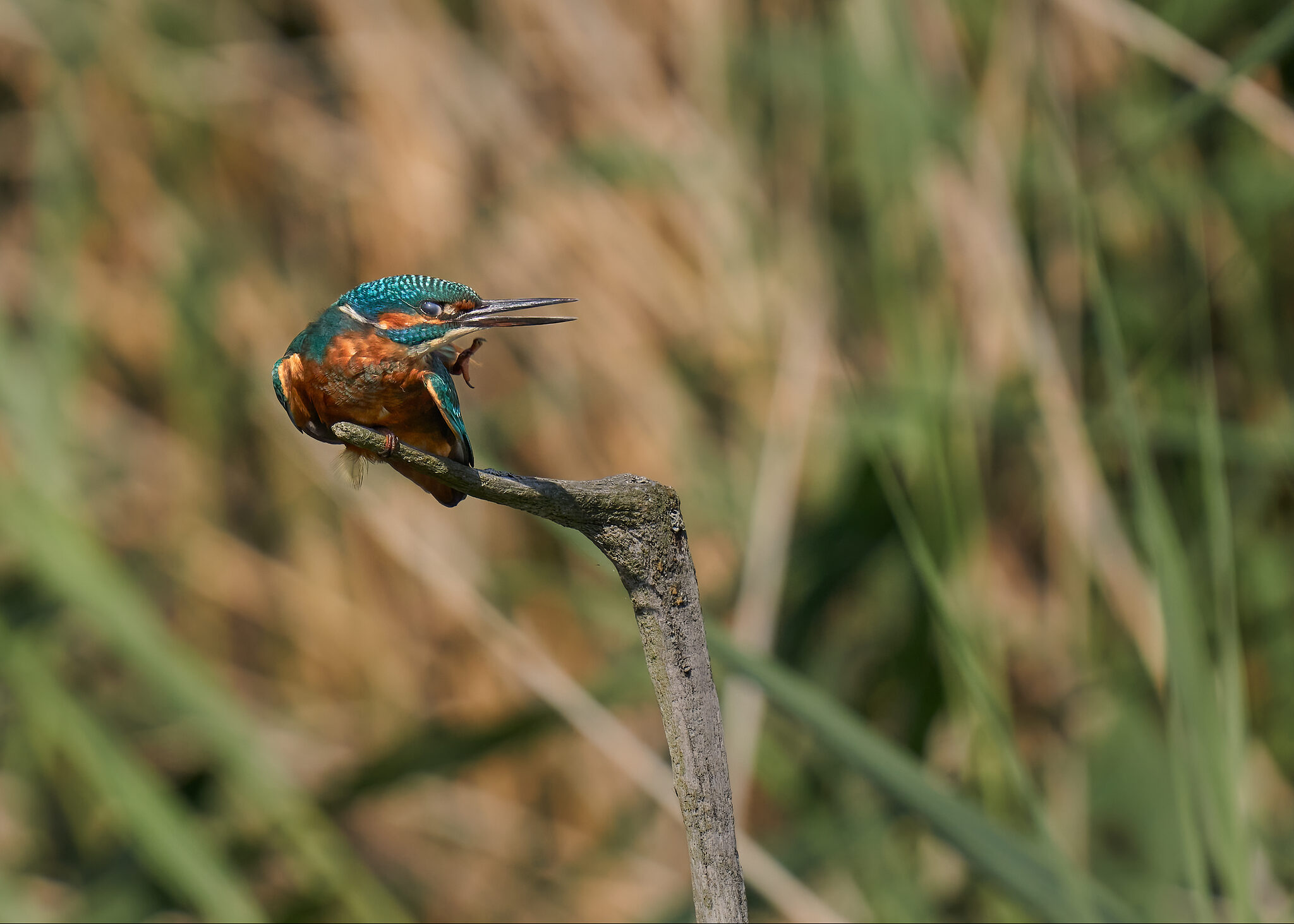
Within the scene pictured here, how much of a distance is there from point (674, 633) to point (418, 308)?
0.92ft

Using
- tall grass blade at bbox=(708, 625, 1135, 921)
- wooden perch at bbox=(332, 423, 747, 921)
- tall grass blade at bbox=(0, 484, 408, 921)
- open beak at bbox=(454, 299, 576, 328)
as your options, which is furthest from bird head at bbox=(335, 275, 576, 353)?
tall grass blade at bbox=(0, 484, 408, 921)

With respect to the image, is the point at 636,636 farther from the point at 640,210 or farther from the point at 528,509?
the point at 528,509

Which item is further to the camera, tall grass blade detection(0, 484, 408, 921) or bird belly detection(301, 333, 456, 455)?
tall grass blade detection(0, 484, 408, 921)

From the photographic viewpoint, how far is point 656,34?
6.16ft

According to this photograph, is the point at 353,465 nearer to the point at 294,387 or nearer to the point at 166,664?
the point at 294,387

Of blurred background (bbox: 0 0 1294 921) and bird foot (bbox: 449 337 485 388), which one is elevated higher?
blurred background (bbox: 0 0 1294 921)

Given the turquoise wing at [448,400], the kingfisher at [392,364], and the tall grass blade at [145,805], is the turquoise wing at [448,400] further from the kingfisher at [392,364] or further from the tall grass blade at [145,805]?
the tall grass blade at [145,805]

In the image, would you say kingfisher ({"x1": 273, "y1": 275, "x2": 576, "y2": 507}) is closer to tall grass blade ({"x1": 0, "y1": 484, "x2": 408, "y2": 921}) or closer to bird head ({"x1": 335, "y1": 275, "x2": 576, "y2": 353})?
bird head ({"x1": 335, "y1": 275, "x2": 576, "y2": 353})

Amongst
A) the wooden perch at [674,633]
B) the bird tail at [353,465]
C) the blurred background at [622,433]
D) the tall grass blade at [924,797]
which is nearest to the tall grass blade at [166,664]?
the blurred background at [622,433]

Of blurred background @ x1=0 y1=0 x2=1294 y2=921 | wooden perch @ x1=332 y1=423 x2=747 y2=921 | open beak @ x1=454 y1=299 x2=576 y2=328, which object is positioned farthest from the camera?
blurred background @ x1=0 y1=0 x2=1294 y2=921

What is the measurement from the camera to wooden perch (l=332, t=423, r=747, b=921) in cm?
30

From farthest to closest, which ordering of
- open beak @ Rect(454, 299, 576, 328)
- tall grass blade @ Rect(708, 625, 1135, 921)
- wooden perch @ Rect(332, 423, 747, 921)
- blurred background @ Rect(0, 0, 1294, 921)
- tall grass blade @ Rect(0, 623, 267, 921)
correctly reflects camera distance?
blurred background @ Rect(0, 0, 1294, 921)
tall grass blade @ Rect(0, 623, 267, 921)
tall grass blade @ Rect(708, 625, 1135, 921)
open beak @ Rect(454, 299, 576, 328)
wooden perch @ Rect(332, 423, 747, 921)

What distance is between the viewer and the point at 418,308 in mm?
529

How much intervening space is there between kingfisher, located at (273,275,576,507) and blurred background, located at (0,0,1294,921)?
0.45m
